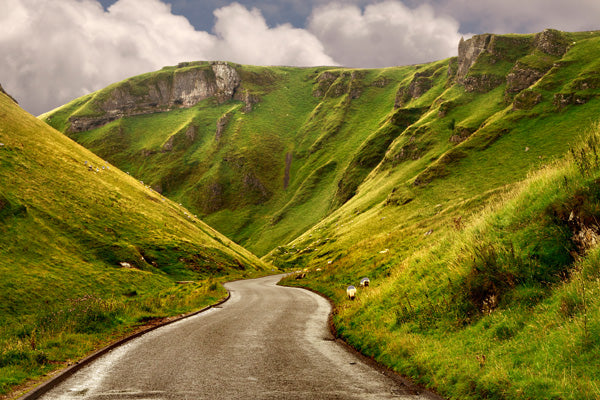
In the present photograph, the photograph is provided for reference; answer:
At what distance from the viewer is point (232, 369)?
11.2 meters

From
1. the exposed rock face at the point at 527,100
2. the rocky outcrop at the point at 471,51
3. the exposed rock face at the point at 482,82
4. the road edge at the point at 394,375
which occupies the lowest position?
the road edge at the point at 394,375

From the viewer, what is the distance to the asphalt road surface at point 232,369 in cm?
916

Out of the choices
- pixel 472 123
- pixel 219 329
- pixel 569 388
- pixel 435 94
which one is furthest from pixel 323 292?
pixel 435 94

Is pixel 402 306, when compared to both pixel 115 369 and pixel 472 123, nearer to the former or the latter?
pixel 115 369

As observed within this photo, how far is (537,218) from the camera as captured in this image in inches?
492

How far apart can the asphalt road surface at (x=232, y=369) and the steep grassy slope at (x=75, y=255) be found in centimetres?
205

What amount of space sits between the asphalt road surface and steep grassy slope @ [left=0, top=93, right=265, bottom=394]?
2052 millimetres

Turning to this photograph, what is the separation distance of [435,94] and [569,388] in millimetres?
188683

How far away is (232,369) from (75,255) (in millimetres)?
38284

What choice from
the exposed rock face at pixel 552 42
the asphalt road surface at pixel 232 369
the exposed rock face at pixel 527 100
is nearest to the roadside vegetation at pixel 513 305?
the asphalt road surface at pixel 232 369

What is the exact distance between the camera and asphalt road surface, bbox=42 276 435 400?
9.16m

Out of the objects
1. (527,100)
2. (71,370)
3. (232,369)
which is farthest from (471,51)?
(71,370)

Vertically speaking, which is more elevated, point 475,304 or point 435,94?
point 435,94

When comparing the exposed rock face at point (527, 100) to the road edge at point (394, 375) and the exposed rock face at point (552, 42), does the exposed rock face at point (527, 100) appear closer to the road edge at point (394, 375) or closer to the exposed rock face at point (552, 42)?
the exposed rock face at point (552, 42)
